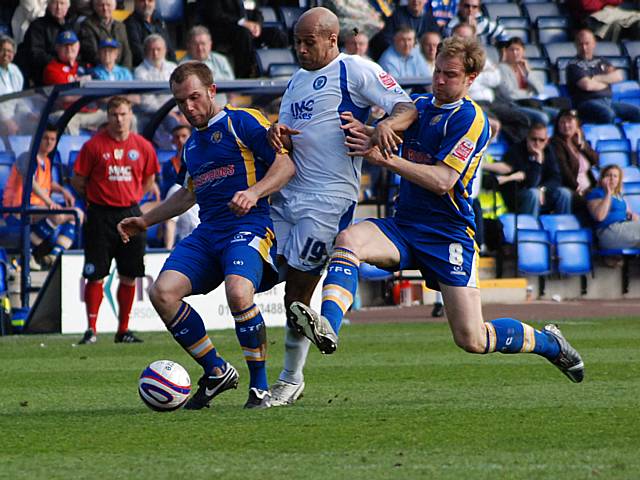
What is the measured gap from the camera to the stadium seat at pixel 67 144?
643 inches

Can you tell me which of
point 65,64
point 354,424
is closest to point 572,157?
point 65,64

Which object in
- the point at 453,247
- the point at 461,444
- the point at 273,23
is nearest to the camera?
the point at 461,444

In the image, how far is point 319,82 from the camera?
804 centimetres

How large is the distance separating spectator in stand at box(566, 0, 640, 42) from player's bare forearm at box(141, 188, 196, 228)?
1666 centimetres

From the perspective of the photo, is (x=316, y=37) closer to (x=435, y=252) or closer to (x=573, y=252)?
(x=435, y=252)

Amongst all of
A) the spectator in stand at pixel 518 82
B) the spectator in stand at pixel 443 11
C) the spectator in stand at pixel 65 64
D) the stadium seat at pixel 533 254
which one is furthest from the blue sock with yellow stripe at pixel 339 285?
the spectator in stand at pixel 443 11

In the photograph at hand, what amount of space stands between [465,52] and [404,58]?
10970 mm

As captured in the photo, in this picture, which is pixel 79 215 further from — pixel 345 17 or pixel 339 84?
pixel 339 84

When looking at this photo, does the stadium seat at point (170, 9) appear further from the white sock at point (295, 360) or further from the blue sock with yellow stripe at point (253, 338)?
the blue sock with yellow stripe at point (253, 338)

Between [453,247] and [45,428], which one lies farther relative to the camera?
[453,247]

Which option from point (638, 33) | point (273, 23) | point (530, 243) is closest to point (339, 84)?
point (530, 243)

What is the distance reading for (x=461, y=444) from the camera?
Answer: 20.4 feet

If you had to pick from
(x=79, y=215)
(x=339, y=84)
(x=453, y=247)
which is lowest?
(x=79, y=215)

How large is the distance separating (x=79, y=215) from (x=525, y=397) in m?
8.65
